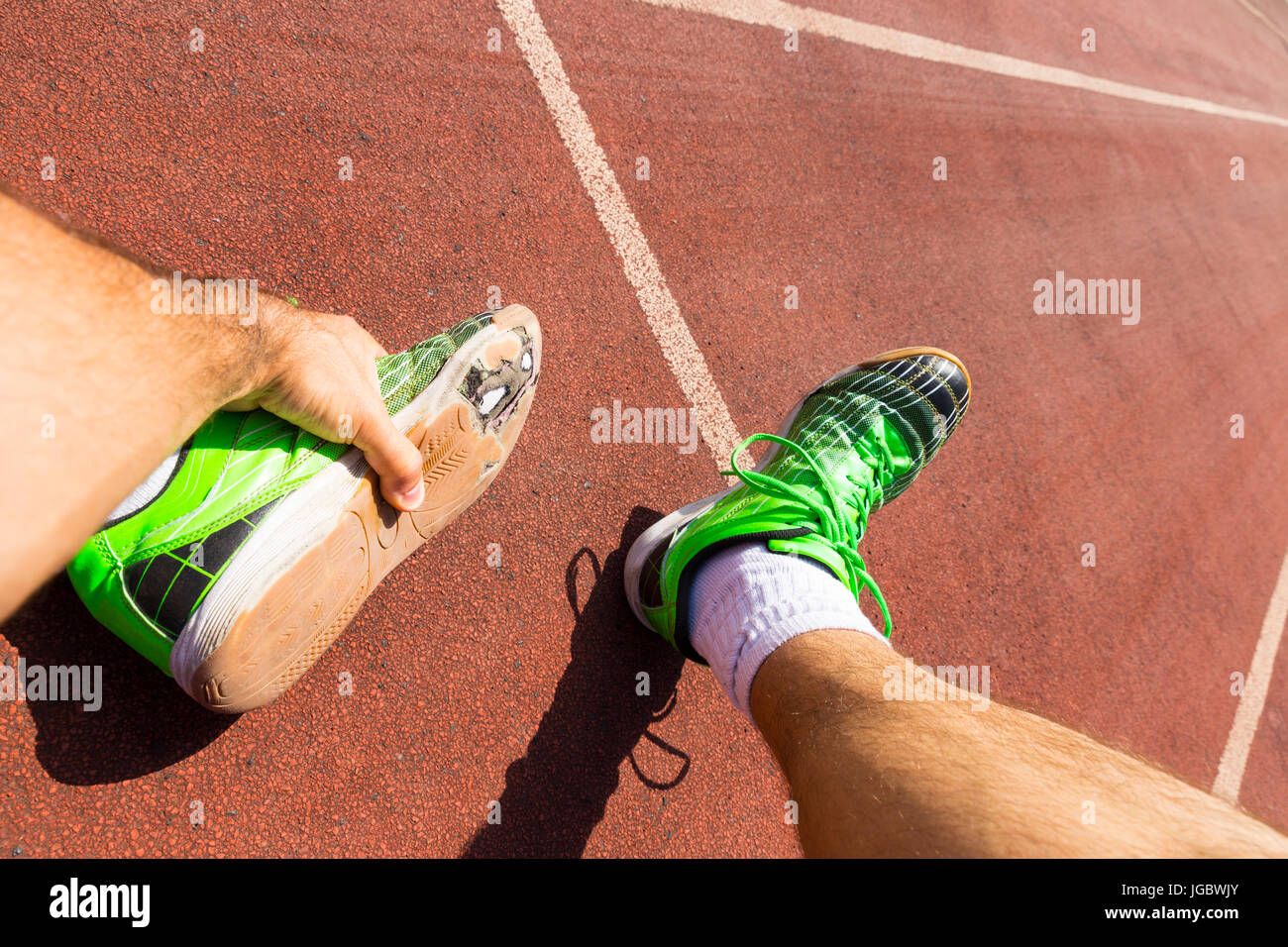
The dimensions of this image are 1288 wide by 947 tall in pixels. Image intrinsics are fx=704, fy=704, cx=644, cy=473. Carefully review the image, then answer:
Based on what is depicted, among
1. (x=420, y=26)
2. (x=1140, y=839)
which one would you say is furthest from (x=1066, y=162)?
(x=1140, y=839)

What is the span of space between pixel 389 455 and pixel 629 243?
1.43 metres

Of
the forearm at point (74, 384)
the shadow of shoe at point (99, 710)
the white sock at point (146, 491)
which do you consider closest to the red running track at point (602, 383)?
the shadow of shoe at point (99, 710)

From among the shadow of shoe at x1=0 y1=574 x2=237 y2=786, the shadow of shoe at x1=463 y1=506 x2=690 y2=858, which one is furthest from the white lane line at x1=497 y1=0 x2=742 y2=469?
the shadow of shoe at x1=0 y1=574 x2=237 y2=786

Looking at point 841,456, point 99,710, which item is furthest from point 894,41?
point 99,710

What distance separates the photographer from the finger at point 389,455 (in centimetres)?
159

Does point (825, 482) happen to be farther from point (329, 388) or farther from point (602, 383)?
point (329, 388)

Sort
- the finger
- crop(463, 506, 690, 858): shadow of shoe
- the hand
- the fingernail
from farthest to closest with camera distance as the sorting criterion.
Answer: crop(463, 506, 690, 858): shadow of shoe
the fingernail
the finger
the hand

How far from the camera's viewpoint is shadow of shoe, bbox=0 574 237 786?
1.65m

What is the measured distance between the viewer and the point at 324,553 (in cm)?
156

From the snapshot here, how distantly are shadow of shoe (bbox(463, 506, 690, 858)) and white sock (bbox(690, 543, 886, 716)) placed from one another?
293 mm

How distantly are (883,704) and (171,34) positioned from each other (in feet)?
9.15

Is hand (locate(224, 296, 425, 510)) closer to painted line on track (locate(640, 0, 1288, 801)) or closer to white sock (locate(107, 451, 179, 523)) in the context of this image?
white sock (locate(107, 451, 179, 523))

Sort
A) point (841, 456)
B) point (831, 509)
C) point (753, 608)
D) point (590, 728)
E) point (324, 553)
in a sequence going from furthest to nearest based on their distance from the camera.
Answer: point (841, 456) < point (831, 509) < point (590, 728) < point (753, 608) < point (324, 553)

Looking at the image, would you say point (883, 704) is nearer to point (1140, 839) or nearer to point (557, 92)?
point (1140, 839)
